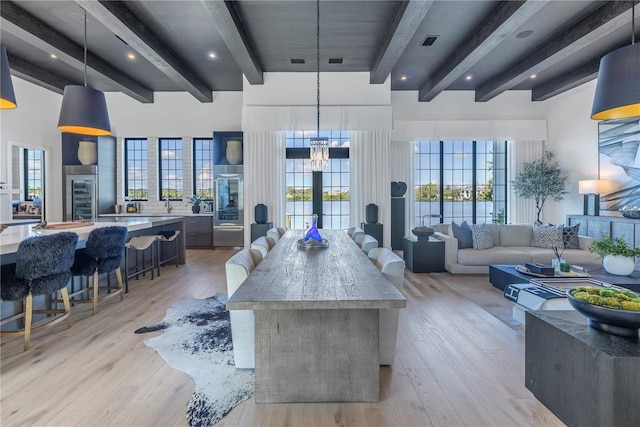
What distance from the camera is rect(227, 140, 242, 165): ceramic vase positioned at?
23.4ft

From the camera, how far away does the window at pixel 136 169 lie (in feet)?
25.9

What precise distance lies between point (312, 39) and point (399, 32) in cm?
147

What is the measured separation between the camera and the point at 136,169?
7930mm

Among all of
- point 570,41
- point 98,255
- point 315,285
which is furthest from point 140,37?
point 570,41

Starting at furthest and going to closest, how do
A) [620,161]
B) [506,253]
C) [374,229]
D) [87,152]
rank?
[87,152] < [374,229] < [620,161] < [506,253]

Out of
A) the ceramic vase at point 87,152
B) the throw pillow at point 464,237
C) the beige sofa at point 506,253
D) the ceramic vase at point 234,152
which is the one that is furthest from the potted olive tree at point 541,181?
the ceramic vase at point 87,152

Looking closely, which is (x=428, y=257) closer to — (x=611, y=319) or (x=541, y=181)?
(x=541, y=181)

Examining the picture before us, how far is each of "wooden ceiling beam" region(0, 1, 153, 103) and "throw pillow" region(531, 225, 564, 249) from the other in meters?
7.91

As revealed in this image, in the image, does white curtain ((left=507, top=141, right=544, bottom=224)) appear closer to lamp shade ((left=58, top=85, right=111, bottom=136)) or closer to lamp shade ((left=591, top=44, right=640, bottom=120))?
lamp shade ((left=591, top=44, right=640, bottom=120))

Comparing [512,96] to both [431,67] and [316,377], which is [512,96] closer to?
[431,67]

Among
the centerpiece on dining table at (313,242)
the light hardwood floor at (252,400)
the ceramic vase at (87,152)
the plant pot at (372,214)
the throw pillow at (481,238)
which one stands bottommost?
the light hardwood floor at (252,400)

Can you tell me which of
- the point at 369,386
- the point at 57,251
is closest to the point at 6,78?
the point at 57,251

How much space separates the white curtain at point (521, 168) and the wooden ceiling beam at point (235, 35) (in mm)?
6066

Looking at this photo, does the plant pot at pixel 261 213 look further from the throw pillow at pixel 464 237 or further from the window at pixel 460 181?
the throw pillow at pixel 464 237
